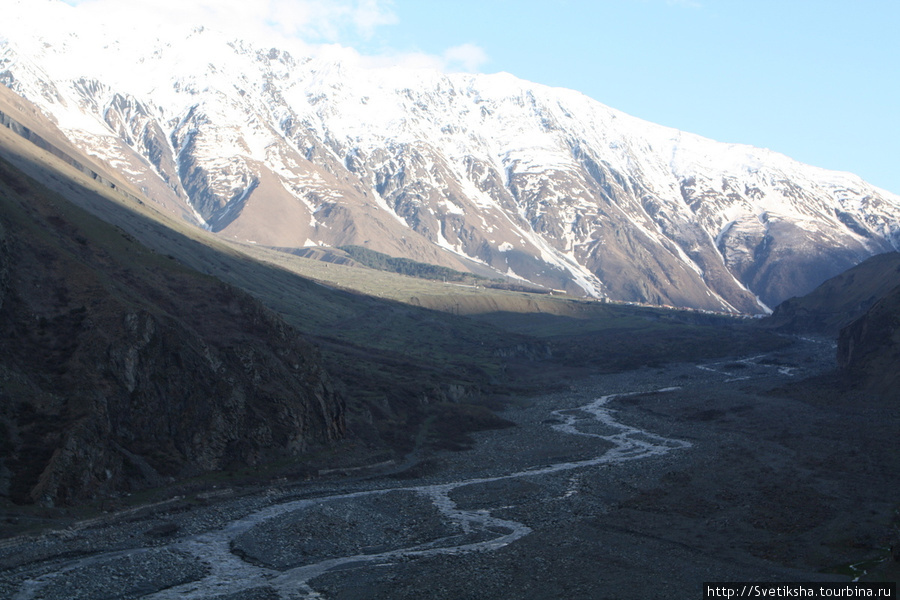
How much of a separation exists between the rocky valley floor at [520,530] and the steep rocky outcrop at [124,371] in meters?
6.34

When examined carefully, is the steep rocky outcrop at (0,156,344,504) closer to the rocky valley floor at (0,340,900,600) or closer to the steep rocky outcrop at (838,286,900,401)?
the rocky valley floor at (0,340,900,600)

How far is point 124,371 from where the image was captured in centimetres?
8369

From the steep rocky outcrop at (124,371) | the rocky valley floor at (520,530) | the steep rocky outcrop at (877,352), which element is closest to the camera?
the rocky valley floor at (520,530)

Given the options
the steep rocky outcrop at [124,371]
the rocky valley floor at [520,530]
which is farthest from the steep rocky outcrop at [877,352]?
the steep rocky outcrop at [124,371]

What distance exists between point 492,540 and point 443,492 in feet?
65.3

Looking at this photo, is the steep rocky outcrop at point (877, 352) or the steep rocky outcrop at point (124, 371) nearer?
the steep rocky outcrop at point (124, 371)

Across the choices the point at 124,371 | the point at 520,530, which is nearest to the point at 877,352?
the point at 520,530

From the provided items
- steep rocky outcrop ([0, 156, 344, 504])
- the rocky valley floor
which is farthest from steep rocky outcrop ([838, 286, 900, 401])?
steep rocky outcrop ([0, 156, 344, 504])

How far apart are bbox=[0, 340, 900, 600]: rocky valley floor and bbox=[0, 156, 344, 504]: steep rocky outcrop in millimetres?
6342

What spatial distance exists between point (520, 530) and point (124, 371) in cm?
4334

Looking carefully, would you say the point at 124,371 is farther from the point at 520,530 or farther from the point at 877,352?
the point at 877,352

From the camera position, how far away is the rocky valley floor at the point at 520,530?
5647cm

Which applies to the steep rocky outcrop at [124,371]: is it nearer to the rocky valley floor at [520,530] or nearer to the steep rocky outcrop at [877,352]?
the rocky valley floor at [520,530]

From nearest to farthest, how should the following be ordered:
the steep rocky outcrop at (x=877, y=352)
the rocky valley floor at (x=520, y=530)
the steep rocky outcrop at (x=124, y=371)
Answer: the rocky valley floor at (x=520, y=530), the steep rocky outcrop at (x=124, y=371), the steep rocky outcrop at (x=877, y=352)
